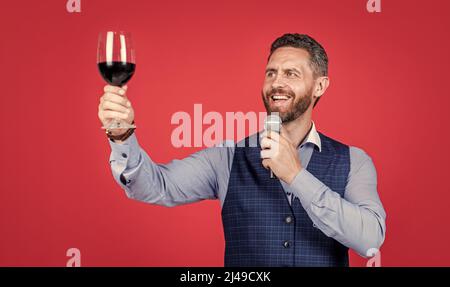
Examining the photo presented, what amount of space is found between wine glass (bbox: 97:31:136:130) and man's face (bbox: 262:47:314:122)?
566 millimetres

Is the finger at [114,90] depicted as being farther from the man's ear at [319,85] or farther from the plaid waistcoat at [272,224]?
the man's ear at [319,85]

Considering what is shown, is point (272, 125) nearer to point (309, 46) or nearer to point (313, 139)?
point (313, 139)

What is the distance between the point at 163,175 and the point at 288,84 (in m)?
0.50

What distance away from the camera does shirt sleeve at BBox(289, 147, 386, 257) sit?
2.07 m

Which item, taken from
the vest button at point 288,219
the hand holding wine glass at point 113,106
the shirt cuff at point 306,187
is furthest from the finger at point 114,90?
the vest button at point 288,219

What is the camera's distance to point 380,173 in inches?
139

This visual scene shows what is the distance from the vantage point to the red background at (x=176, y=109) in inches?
138

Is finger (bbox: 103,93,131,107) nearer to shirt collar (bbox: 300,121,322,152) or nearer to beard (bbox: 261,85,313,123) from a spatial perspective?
beard (bbox: 261,85,313,123)

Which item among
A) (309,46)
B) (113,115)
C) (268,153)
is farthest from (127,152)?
(309,46)

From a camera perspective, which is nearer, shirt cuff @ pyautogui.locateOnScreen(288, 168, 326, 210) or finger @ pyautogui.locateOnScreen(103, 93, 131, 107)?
finger @ pyautogui.locateOnScreen(103, 93, 131, 107)

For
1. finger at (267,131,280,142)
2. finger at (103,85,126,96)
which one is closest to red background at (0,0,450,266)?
finger at (267,131,280,142)

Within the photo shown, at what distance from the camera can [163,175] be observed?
2.34 meters
